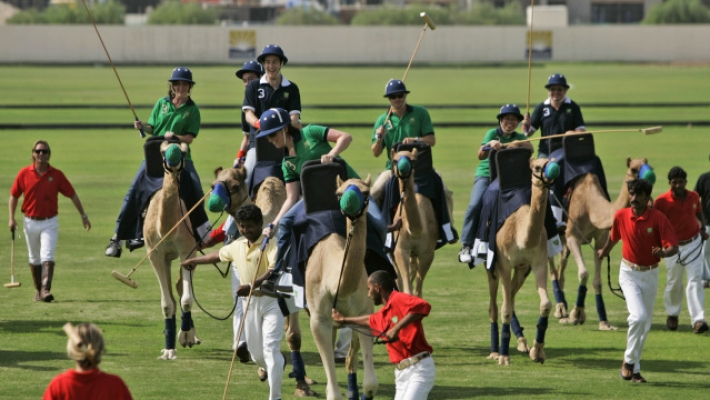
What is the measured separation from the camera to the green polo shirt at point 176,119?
15.1 m

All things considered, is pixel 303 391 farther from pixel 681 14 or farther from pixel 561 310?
pixel 681 14

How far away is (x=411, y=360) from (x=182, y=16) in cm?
10027

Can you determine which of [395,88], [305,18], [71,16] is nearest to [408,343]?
[395,88]

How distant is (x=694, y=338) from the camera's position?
1498 centimetres

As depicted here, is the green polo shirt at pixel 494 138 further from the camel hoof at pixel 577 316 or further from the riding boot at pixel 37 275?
the riding boot at pixel 37 275

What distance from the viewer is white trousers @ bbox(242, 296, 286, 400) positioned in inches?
426

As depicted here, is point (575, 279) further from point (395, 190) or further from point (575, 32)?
point (575, 32)

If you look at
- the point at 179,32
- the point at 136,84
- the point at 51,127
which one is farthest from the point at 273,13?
the point at 51,127

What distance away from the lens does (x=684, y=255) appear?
15672 millimetres

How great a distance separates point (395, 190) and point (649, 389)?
4.40 m

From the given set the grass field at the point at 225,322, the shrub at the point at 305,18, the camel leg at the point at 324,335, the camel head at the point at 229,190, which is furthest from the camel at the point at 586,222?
the shrub at the point at 305,18

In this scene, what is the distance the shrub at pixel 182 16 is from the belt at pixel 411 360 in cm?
9893

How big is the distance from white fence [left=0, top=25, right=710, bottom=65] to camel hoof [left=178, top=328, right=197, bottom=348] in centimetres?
7258

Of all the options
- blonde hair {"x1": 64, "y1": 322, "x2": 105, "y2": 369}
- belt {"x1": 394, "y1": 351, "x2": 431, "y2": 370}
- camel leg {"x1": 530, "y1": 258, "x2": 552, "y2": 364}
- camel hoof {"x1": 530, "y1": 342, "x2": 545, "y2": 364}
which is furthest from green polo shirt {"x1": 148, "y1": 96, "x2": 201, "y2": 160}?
blonde hair {"x1": 64, "y1": 322, "x2": 105, "y2": 369}
